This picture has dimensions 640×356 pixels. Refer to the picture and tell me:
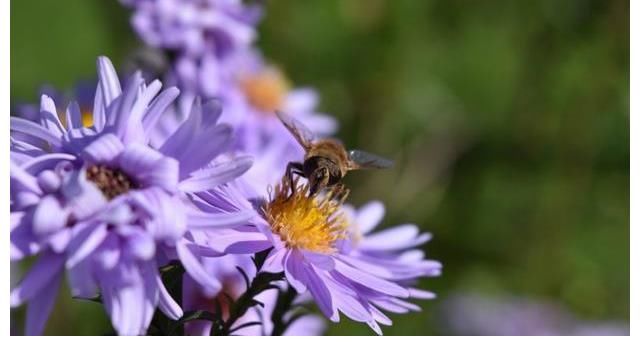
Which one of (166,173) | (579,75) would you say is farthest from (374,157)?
(579,75)

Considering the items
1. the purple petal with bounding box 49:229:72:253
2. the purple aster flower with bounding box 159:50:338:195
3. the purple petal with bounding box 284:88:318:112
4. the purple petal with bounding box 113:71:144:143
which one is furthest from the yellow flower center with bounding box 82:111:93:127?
the purple petal with bounding box 49:229:72:253

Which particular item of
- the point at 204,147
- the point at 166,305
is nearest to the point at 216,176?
the point at 204,147

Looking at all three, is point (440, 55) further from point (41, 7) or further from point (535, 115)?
point (41, 7)

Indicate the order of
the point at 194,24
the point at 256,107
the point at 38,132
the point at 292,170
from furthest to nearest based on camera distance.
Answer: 1. the point at 256,107
2. the point at 194,24
3. the point at 292,170
4. the point at 38,132

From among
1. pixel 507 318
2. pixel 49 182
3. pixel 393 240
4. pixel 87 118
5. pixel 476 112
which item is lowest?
pixel 49 182

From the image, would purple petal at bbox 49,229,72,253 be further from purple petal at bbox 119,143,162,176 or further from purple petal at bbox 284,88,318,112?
purple petal at bbox 284,88,318,112

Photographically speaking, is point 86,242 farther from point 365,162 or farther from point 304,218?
point 365,162

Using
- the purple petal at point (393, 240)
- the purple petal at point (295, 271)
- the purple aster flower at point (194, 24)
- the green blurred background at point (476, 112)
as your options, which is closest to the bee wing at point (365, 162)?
the purple petal at point (393, 240)
